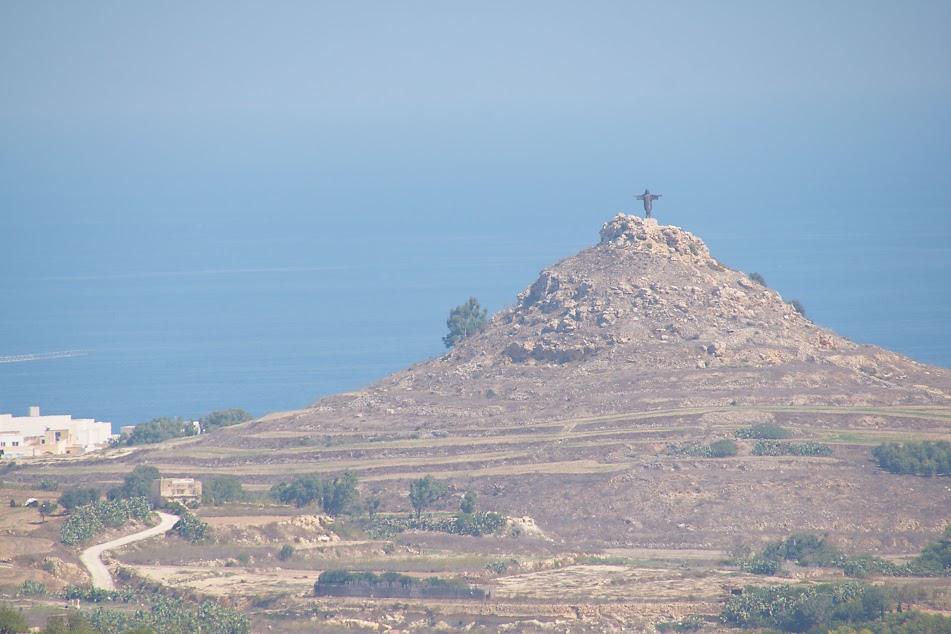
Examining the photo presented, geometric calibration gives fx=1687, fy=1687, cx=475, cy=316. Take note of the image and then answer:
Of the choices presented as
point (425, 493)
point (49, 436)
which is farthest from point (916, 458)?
point (49, 436)

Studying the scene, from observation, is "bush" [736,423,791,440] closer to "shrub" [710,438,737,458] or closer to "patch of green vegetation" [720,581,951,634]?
"shrub" [710,438,737,458]

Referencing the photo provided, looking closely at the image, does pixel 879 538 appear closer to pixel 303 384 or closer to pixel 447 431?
pixel 447 431

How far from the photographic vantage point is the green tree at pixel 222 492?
9706 cm

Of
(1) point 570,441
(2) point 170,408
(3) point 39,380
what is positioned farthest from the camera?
(3) point 39,380

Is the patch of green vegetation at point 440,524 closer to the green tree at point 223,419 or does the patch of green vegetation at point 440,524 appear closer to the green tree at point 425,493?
the green tree at point 425,493

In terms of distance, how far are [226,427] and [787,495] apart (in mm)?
43880

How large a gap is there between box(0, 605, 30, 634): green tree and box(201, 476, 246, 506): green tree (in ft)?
112

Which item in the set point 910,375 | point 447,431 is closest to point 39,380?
point 447,431

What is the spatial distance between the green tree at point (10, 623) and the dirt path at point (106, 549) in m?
15.8

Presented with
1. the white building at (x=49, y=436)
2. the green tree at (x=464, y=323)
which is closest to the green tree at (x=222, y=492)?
the white building at (x=49, y=436)

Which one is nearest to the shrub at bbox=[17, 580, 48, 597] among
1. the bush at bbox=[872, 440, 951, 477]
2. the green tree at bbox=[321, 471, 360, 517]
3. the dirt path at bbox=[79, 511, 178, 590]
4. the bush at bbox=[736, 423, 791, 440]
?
the dirt path at bbox=[79, 511, 178, 590]

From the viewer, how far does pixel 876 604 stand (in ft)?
233

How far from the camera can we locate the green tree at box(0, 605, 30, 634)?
200 ft

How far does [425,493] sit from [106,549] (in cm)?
2002
